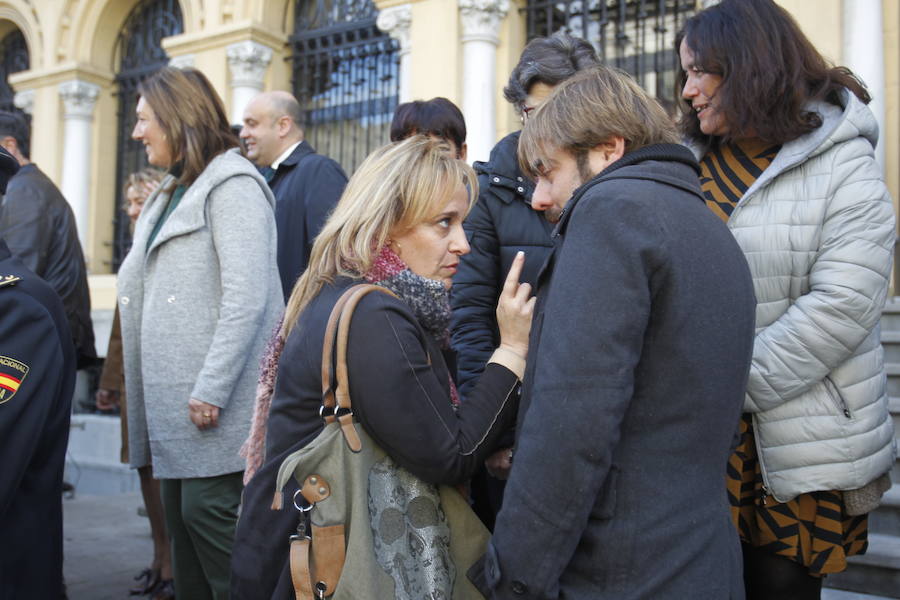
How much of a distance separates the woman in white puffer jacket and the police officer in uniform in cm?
181

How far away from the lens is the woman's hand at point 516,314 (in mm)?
1879

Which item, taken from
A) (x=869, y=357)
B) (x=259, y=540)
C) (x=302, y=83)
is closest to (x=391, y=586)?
(x=259, y=540)

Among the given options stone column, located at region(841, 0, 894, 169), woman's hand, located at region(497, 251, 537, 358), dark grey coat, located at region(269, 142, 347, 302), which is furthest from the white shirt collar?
stone column, located at region(841, 0, 894, 169)

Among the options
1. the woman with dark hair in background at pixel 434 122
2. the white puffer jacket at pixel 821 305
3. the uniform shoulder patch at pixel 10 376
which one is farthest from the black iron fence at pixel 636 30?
the uniform shoulder patch at pixel 10 376

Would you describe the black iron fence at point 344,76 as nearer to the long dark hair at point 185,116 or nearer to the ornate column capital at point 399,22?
the ornate column capital at point 399,22

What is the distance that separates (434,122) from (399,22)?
418 centimetres

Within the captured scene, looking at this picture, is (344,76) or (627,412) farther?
(344,76)

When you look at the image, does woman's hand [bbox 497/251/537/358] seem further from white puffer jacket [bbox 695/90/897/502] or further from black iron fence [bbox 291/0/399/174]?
black iron fence [bbox 291/0/399/174]

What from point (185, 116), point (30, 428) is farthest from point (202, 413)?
point (185, 116)

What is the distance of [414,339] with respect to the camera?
176 cm

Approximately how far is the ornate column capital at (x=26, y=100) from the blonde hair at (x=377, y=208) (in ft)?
31.5

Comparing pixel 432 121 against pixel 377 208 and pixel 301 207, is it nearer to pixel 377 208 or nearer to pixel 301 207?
pixel 301 207

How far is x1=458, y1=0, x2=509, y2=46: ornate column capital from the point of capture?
6500mm

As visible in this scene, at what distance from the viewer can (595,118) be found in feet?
5.49
